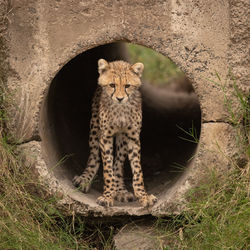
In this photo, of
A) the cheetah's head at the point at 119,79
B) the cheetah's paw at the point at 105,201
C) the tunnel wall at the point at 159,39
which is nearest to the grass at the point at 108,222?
the tunnel wall at the point at 159,39

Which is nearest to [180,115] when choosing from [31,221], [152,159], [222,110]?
[152,159]

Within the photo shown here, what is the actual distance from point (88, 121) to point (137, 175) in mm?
2594

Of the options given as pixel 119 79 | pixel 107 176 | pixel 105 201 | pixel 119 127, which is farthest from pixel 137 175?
pixel 119 79

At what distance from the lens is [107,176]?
5957 millimetres

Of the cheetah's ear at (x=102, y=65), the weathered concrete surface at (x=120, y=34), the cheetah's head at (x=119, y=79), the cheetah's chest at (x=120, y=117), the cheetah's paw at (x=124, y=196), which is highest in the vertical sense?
the weathered concrete surface at (x=120, y=34)

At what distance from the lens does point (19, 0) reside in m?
5.57

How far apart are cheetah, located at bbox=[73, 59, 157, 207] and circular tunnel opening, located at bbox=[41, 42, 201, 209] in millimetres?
354

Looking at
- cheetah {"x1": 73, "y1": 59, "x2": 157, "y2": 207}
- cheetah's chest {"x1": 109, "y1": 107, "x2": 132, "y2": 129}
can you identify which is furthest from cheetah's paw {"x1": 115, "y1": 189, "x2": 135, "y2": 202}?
cheetah's chest {"x1": 109, "y1": 107, "x2": 132, "y2": 129}

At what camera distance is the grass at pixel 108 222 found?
4.94 meters

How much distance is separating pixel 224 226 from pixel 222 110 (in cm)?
117

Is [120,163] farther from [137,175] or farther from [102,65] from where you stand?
[102,65]

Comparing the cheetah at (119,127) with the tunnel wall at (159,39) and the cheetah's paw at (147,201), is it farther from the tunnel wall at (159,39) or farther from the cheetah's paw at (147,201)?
the tunnel wall at (159,39)

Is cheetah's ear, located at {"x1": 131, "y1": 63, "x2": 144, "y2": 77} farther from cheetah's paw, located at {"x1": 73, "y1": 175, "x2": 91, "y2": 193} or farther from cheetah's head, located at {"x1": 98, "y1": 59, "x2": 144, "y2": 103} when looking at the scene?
cheetah's paw, located at {"x1": 73, "y1": 175, "x2": 91, "y2": 193}

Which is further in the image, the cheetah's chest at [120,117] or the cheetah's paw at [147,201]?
the cheetah's chest at [120,117]
